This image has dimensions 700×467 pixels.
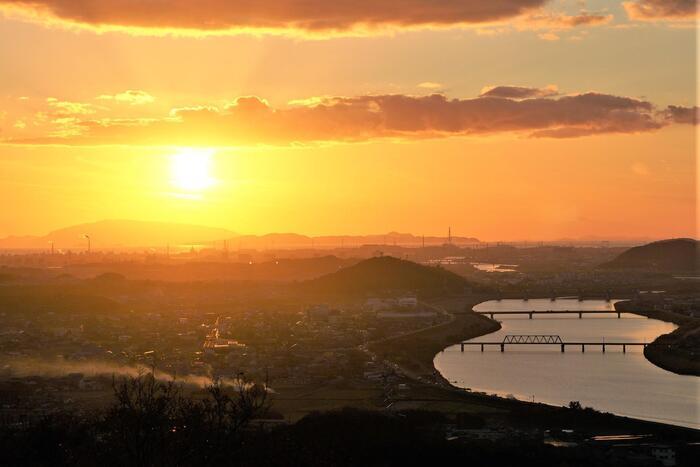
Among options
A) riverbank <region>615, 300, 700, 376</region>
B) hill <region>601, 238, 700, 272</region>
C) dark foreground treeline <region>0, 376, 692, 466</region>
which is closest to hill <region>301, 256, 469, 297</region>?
riverbank <region>615, 300, 700, 376</region>

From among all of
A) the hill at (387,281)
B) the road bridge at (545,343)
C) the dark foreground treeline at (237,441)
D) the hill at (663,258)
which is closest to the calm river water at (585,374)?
the road bridge at (545,343)

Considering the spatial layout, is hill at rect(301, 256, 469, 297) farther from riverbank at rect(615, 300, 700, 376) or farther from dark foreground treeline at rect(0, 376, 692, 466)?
dark foreground treeline at rect(0, 376, 692, 466)

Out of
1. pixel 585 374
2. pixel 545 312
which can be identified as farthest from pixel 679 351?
pixel 545 312

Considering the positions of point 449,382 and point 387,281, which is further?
point 387,281

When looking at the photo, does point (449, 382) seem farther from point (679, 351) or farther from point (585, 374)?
point (679, 351)

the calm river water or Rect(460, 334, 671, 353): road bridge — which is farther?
Rect(460, 334, 671, 353): road bridge

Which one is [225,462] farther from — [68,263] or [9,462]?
[68,263]

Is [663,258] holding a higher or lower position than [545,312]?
higher
